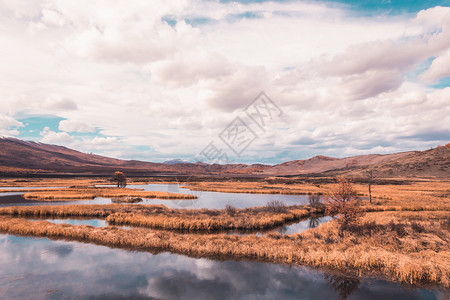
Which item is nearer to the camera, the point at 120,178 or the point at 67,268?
the point at 67,268

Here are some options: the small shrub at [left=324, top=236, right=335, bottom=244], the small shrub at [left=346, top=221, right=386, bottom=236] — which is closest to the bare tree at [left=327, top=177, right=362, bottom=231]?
the small shrub at [left=346, top=221, right=386, bottom=236]

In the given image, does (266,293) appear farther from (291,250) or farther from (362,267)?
(362,267)

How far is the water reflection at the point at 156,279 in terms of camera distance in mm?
14219

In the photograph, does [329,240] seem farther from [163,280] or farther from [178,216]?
[178,216]

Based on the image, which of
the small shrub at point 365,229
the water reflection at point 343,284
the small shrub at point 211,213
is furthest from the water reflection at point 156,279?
the small shrub at point 211,213

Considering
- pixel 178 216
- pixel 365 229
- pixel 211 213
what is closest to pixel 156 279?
pixel 178 216

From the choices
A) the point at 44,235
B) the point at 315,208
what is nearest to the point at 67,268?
the point at 44,235

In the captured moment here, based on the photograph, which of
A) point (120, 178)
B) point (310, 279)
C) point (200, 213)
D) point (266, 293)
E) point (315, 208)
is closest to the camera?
point (266, 293)

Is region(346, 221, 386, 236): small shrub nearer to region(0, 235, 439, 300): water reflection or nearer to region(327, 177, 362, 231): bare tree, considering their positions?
region(327, 177, 362, 231): bare tree

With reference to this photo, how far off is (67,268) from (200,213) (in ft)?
62.5

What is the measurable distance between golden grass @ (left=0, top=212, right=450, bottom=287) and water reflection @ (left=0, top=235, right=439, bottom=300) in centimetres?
126

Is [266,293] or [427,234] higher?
[427,234]

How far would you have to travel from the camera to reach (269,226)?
100.0 feet

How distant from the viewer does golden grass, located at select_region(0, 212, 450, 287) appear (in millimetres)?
16156
